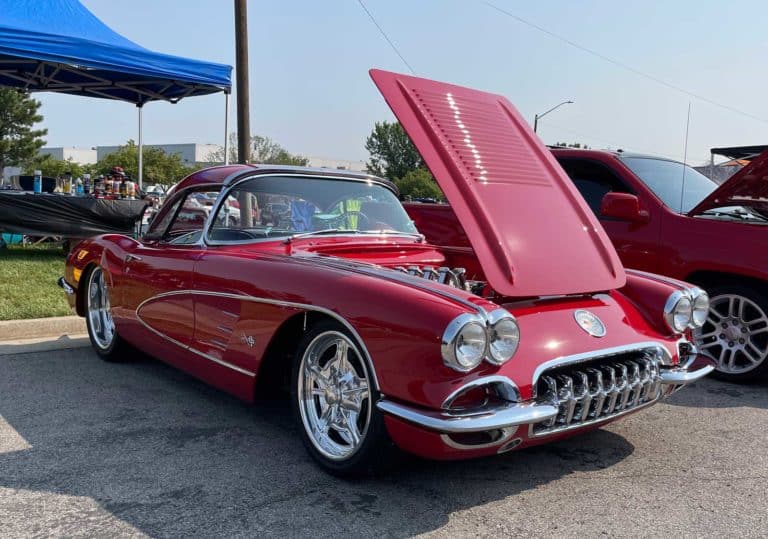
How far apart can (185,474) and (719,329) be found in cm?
380

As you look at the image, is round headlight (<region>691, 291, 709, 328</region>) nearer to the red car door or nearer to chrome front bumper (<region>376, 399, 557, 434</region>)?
chrome front bumper (<region>376, 399, 557, 434</region>)

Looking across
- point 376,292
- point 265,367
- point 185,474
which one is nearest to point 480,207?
point 376,292

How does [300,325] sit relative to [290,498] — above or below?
above

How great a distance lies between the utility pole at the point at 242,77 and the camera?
8.74 metres

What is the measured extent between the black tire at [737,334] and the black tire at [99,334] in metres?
4.11

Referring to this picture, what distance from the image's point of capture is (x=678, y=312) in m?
3.39

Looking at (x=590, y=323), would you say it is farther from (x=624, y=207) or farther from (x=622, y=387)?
(x=624, y=207)

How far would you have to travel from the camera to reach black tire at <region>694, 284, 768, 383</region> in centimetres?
462

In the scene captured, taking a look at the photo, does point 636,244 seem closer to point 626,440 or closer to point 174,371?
point 626,440

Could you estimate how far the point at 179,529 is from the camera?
2482 mm

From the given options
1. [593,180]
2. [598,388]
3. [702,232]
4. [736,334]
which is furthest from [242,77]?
[598,388]

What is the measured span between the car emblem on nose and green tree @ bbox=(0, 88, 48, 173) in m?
46.0

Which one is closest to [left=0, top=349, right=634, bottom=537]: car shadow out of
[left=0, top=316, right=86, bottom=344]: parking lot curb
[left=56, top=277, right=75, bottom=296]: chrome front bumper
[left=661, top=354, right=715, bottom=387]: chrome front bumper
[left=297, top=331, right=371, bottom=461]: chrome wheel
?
[left=297, top=331, right=371, bottom=461]: chrome wheel

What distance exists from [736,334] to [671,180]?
156 centimetres
